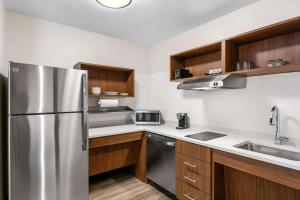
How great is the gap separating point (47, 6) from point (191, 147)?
236 cm

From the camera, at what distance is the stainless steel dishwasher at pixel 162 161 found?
6.97 feet

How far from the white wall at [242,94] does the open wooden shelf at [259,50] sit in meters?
0.18

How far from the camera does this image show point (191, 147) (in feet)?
6.13

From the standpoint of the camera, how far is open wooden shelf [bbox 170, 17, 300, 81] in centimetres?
160

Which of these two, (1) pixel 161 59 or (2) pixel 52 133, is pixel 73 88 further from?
(1) pixel 161 59

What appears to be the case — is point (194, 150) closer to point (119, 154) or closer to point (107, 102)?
point (119, 154)

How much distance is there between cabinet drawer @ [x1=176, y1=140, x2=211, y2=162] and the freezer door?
3.59 feet

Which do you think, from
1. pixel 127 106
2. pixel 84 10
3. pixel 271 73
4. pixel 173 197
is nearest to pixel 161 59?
pixel 127 106

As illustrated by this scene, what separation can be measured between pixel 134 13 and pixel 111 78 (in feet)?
3.84

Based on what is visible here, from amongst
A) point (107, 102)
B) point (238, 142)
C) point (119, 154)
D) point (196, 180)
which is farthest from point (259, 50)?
point (119, 154)

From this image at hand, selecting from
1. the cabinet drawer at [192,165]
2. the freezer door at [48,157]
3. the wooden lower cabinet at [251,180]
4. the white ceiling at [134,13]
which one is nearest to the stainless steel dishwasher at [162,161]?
the cabinet drawer at [192,165]

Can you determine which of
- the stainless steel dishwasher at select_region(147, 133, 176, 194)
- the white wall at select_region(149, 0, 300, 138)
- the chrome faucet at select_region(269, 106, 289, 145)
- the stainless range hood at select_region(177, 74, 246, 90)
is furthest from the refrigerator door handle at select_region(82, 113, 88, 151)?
the chrome faucet at select_region(269, 106, 289, 145)

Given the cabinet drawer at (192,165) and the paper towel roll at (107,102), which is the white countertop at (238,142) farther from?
the paper towel roll at (107,102)

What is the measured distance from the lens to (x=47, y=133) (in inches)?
64.9
